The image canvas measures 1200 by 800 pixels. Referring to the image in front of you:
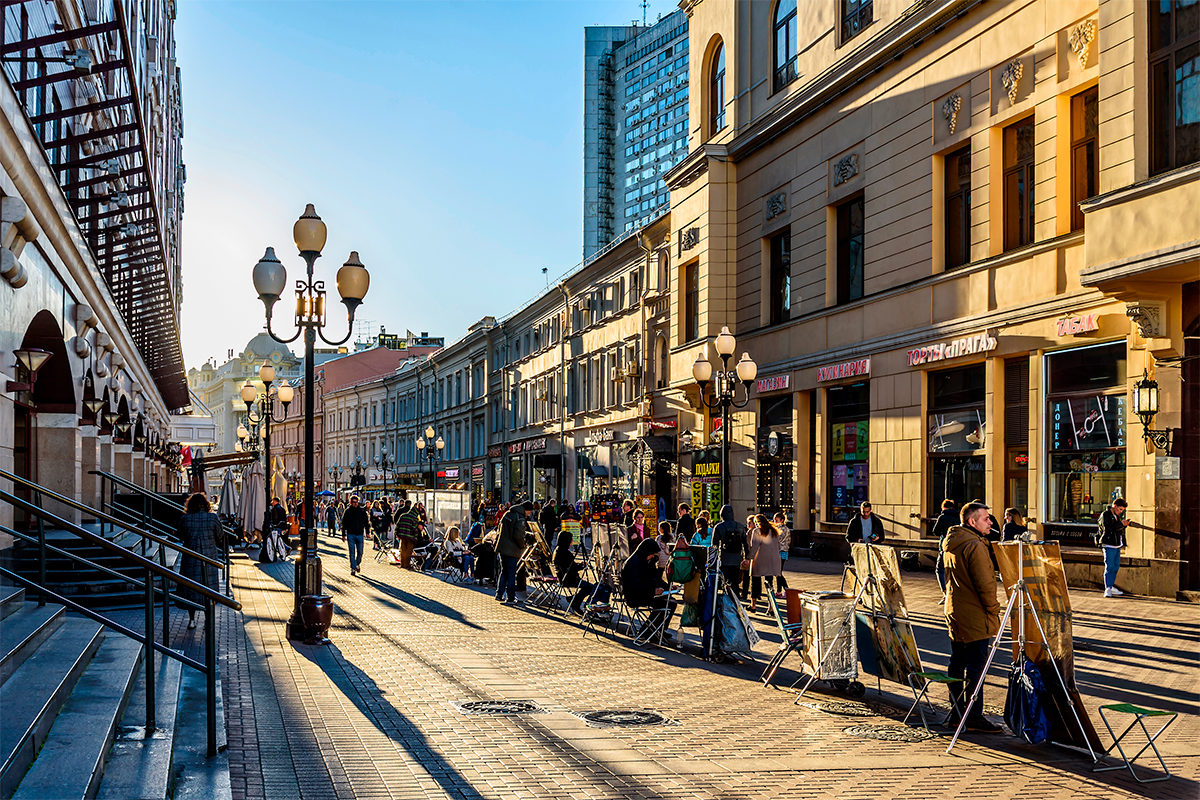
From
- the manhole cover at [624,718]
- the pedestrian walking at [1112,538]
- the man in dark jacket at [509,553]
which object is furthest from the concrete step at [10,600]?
the pedestrian walking at [1112,538]

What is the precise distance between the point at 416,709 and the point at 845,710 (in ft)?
13.1

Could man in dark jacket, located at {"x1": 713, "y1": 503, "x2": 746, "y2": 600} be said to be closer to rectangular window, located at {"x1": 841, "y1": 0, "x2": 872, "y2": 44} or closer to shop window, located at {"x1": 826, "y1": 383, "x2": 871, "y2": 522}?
shop window, located at {"x1": 826, "y1": 383, "x2": 871, "y2": 522}

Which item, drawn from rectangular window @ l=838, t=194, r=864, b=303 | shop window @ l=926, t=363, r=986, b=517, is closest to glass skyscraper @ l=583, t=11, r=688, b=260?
rectangular window @ l=838, t=194, r=864, b=303

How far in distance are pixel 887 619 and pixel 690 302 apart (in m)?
26.4

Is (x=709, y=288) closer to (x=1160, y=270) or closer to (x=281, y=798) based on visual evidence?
(x=1160, y=270)

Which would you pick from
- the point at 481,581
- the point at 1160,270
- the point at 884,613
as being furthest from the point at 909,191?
the point at 884,613

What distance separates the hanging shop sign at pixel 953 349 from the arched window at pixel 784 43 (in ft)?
33.4

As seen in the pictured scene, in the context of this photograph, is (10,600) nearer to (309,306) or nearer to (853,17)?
(309,306)

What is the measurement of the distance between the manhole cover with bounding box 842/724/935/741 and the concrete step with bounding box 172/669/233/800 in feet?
16.6

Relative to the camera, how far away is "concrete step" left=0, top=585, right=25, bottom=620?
30.2ft

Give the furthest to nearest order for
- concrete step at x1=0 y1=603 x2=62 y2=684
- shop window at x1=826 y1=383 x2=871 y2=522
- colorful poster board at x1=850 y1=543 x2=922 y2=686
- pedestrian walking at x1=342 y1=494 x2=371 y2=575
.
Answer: pedestrian walking at x1=342 y1=494 x2=371 y2=575
shop window at x1=826 y1=383 x2=871 y2=522
colorful poster board at x1=850 y1=543 x2=922 y2=686
concrete step at x1=0 y1=603 x2=62 y2=684

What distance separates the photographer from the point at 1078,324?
19.5 metres

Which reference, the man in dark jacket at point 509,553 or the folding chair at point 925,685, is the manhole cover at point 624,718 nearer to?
→ the folding chair at point 925,685

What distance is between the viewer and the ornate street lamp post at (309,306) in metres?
15.0
